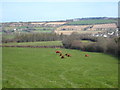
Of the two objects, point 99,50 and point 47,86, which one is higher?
point 47,86

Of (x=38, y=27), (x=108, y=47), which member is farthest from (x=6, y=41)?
(x=38, y=27)

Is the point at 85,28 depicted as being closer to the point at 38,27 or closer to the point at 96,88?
the point at 38,27

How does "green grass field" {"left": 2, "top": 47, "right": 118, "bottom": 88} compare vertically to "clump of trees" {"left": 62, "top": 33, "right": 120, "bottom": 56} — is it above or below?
above

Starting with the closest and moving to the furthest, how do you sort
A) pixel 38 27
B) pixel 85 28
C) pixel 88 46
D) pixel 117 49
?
pixel 117 49 < pixel 88 46 < pixel 85 28 < pixel 38 27

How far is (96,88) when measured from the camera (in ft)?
35.8

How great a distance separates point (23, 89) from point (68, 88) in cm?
214

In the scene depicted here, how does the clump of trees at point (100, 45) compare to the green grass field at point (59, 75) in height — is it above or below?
below

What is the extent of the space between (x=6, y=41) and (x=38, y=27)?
5257 cm

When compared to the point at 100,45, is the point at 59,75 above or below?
above

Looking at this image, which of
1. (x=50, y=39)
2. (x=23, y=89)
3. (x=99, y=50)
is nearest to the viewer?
(x=23, y=89)

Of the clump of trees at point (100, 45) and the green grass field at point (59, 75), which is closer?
the green grass field at point (59, 75)

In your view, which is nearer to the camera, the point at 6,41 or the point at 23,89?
the point at 23,89

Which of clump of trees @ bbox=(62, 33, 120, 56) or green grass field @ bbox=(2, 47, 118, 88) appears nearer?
green grass field @ bbox=(2, 47, 118, 88)

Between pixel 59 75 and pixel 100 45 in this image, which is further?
pixel 100 45
